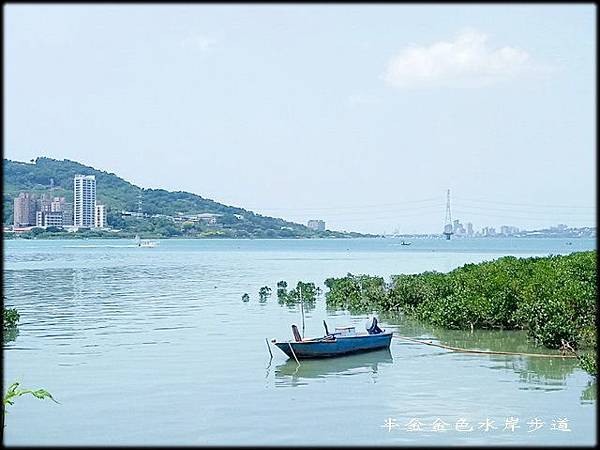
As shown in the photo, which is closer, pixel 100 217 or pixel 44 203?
pixel 44 203

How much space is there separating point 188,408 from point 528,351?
1001cm

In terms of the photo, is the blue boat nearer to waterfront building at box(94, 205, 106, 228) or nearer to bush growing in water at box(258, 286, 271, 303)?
bush growing in water at box(258, 286, 271, 303)

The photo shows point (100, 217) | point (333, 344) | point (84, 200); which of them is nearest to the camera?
point (333, 344)

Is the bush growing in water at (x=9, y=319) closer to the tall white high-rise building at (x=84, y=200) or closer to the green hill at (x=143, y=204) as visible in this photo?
the green hill at (x=143, y=204)

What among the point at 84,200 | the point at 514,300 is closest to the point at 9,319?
the point at 514,300

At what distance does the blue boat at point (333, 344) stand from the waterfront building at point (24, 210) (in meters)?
91.2

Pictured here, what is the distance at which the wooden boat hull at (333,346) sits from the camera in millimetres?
19875

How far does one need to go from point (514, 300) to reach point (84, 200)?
373 ft

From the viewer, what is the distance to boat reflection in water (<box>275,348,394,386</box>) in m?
18.8

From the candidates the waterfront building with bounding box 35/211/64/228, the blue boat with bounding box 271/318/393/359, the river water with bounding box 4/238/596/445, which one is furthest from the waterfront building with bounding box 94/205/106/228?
the blue boat with bounding box 271/318/393/359

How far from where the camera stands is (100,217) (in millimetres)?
142875

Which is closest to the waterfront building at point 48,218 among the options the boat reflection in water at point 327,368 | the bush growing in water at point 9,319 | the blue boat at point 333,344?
the bush growing in water at point 9,319

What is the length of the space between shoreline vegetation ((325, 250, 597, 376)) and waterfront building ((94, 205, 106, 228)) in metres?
108

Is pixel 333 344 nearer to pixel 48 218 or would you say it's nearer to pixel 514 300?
pixel 514 300
